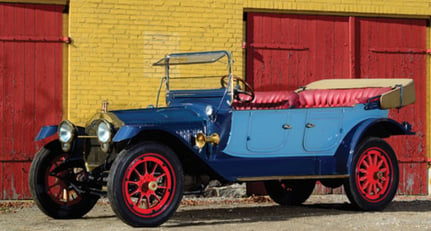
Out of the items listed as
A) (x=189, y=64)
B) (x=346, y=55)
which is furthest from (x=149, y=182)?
(x=346, y=55)

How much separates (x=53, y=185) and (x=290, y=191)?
3.19 meters

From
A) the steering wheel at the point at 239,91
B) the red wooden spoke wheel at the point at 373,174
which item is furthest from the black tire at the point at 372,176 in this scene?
the steering wheel at the point at 239,91

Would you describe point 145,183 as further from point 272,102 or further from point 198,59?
point 198,59

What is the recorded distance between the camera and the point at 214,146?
8.91m

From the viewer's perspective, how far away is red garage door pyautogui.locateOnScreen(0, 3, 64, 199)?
12039 mm

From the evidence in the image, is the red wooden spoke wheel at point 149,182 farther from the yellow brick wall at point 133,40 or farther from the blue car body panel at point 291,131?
the yellow brick wall at point 133,40

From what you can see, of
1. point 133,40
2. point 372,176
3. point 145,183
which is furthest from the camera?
point 133,40

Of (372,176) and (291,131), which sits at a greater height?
(291,131)

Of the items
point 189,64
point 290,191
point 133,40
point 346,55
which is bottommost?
point 290,191

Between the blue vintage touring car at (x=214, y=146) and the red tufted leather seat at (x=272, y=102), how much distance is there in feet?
0.04

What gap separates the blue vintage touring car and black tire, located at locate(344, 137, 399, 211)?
1cm

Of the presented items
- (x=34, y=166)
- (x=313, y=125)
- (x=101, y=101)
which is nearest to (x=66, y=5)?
(x=101, y=101)

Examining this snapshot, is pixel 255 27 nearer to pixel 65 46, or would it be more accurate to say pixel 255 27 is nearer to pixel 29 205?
pixel 65 46

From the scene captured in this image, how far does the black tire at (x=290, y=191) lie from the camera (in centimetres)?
1096
